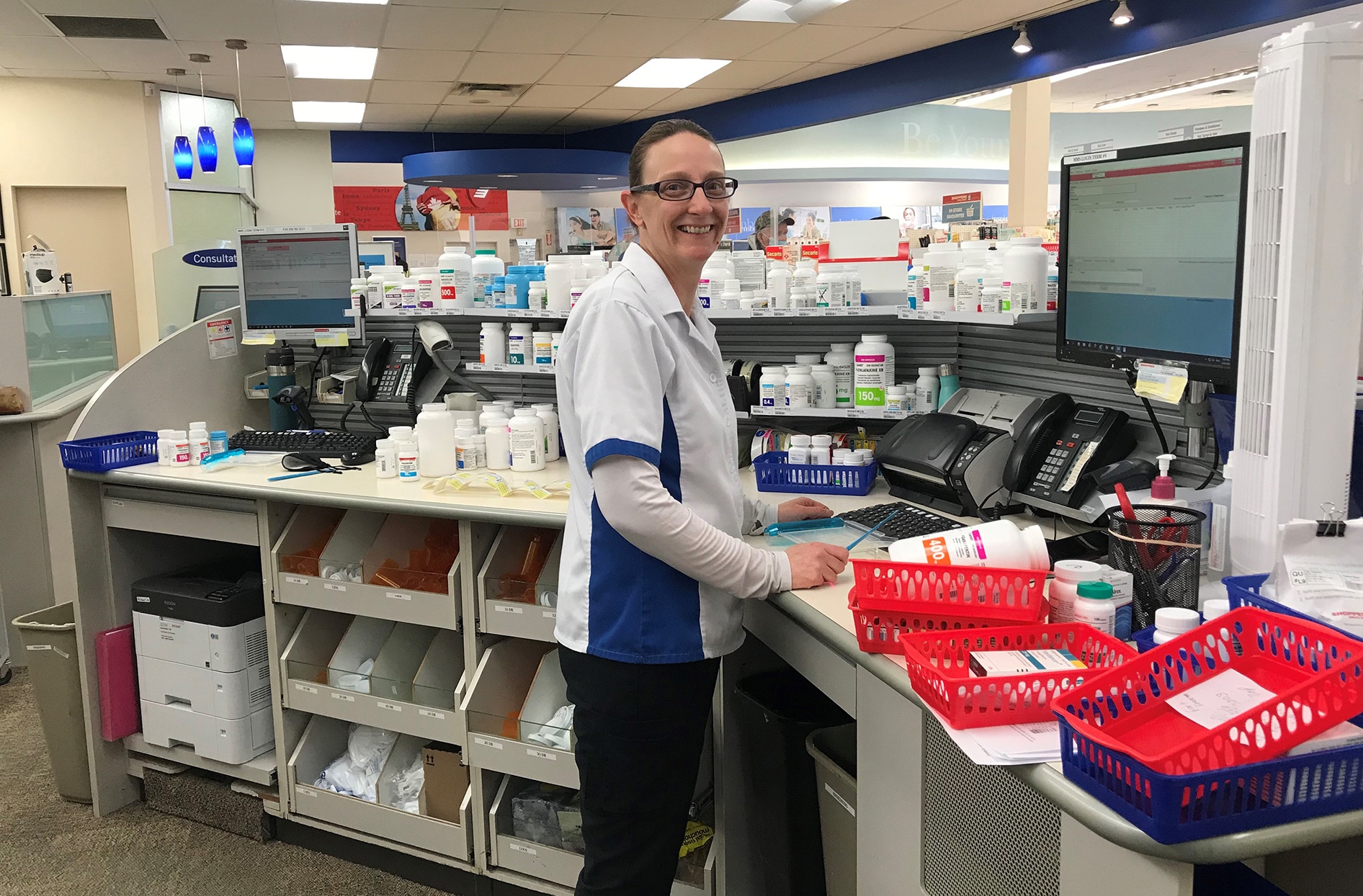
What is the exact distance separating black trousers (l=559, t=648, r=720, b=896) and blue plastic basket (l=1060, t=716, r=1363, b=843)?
834 millimetres

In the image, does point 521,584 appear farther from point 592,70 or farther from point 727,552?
point 592,70

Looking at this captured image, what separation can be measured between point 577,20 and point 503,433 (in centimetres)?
451

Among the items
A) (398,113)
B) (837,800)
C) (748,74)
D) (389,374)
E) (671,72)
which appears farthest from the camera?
(398,113)

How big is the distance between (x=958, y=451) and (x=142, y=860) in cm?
256

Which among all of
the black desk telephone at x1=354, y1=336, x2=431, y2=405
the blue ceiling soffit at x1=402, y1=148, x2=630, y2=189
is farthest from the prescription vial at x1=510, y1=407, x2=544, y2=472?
Answer: the blue ceiling soffit at x1=402, y1=148, x2=630, y2=189

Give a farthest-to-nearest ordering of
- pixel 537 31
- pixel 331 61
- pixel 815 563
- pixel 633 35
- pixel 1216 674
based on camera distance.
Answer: pixel 331 61
pixel 633 35
pixel 537 31
pixel 815 563
pixel 1216 674

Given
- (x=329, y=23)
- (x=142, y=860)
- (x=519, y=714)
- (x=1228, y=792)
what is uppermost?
(x=329, y=23)

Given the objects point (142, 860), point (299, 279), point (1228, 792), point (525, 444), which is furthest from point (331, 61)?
point (1228, 792)

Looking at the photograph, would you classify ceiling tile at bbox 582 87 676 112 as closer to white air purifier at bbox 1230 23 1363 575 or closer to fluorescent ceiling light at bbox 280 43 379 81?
fluorescent ceiling light at bbox 280 43 379 81

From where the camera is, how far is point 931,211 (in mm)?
11828

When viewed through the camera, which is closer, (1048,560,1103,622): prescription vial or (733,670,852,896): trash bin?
(1048,560,1103,622): prescription vial

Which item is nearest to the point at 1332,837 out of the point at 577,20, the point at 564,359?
the point at 564,359

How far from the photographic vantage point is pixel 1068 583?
5.26ft

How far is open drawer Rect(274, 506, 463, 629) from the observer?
280 cm
